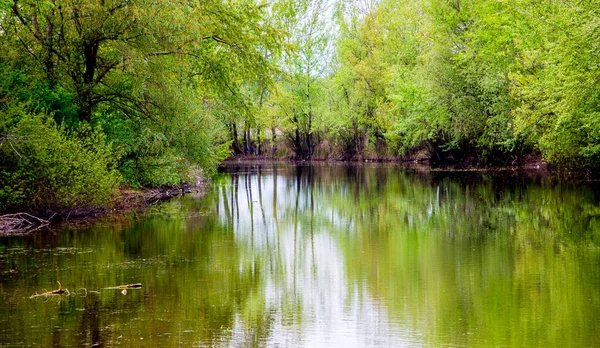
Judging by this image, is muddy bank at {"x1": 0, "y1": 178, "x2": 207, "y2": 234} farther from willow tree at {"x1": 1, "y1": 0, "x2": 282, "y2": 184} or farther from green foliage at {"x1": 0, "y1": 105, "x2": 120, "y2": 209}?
willow tree at {"x1": 1, "y1": 0, "x2": 282, "y2": 184}

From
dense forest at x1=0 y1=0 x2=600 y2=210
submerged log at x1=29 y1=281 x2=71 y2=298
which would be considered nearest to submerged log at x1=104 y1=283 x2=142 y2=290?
submerged log at x1=29 y1=281 x2=71 y2=298

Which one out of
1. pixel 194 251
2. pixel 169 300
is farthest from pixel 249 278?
pixel 194 251

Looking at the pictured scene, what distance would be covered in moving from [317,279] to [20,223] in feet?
35.3

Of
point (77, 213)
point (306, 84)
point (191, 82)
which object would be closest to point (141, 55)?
point (191, 82)

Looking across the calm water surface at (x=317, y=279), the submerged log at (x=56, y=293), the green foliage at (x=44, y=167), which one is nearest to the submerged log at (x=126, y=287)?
the calm water surface at (x=317, y=279)

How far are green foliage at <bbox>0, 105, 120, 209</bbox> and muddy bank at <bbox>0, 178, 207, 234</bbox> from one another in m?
0.31

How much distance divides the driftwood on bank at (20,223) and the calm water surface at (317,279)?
1.24 meters

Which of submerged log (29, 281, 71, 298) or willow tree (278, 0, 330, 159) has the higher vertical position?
willow tree (278, 0, 330, 159)

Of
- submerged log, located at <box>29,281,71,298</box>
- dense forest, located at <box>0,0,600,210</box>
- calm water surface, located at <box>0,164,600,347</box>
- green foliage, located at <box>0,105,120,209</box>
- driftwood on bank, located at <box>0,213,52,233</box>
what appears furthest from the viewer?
dense forest, located at <box>0,0,600,210</box>

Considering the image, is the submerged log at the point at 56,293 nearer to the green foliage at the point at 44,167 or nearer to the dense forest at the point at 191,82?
the green foliage at the point at 44,167

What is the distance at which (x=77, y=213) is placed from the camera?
2186cm

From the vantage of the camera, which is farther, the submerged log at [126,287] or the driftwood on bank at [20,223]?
the driftwood on bank at [20,223]

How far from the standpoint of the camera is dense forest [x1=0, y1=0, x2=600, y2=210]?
68.7 ft

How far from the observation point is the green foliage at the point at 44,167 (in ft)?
64.7
